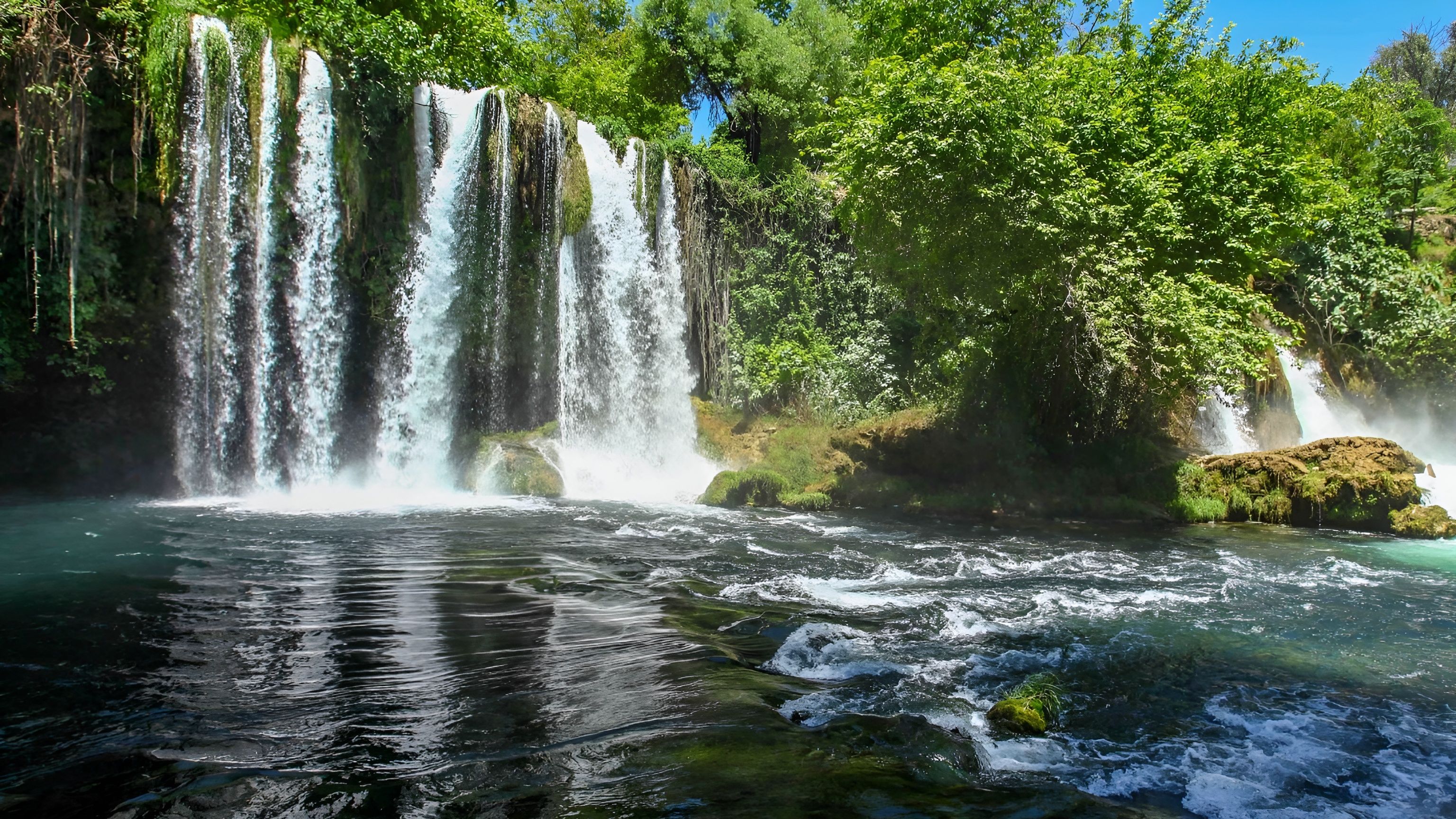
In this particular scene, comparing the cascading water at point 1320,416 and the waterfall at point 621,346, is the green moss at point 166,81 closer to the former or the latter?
the waterfall at point 621,346

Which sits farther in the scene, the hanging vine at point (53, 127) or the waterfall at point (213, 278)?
the waterfall at point (213, 278)

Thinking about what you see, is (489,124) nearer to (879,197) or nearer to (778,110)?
(879,197)

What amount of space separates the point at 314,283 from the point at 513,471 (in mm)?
4670

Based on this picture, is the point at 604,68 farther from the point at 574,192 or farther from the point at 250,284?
the point at 250,284

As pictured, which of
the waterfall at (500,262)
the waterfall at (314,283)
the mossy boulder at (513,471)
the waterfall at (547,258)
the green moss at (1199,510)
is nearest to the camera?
the green moss at (1199,510)

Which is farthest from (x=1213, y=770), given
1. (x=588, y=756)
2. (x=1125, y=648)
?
Answer: (x=588, y=756)

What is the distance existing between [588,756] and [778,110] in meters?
21.5

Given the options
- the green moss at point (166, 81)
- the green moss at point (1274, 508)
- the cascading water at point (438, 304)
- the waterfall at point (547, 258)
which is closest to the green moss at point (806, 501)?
→ the cascading water at point (438, 304)

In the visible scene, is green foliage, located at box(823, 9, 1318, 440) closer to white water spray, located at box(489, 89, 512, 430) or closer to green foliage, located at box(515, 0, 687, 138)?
white water spray, located at box(489, 89, 512, 430)

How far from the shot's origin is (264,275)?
14383 mm

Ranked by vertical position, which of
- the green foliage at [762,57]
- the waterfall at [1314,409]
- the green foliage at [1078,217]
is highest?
the green foliage at [762,57]

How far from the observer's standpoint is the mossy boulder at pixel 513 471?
1545cm

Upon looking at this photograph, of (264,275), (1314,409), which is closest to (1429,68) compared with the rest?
(1314,409)

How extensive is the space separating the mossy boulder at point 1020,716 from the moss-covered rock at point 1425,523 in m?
11.8
